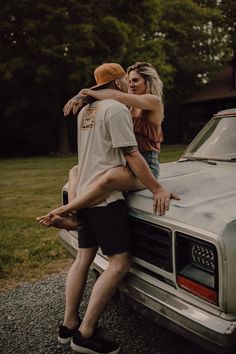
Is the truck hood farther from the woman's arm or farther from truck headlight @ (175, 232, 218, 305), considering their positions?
the woman's arm

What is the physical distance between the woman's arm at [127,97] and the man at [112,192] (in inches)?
2.8

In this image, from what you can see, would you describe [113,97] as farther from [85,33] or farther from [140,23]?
[140,23]

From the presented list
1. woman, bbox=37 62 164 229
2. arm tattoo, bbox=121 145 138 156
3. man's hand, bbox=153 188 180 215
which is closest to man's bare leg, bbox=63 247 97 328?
woman, bbox=37 62 164 229

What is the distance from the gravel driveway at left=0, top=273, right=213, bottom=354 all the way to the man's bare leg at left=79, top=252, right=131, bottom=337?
37 cm

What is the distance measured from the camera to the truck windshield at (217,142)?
388 cm

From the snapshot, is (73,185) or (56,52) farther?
(56,52)

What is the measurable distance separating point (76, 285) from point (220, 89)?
2827 centimetres

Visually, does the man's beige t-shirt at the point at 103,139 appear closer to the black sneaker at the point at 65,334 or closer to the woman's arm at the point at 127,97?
the woman's arm at the point at 127,97

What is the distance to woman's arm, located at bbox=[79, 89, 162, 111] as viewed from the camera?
9.52 ft

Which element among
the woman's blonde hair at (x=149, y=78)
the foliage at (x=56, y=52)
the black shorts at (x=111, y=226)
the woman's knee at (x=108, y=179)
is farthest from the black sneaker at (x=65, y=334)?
the foliage at (x=56, y=52)

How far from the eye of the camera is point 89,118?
2.85m

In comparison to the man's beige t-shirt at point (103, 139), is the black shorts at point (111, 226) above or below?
below

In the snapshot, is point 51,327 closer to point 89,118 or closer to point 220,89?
point 89,118

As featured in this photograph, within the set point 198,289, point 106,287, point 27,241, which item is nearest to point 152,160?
point 106,287
